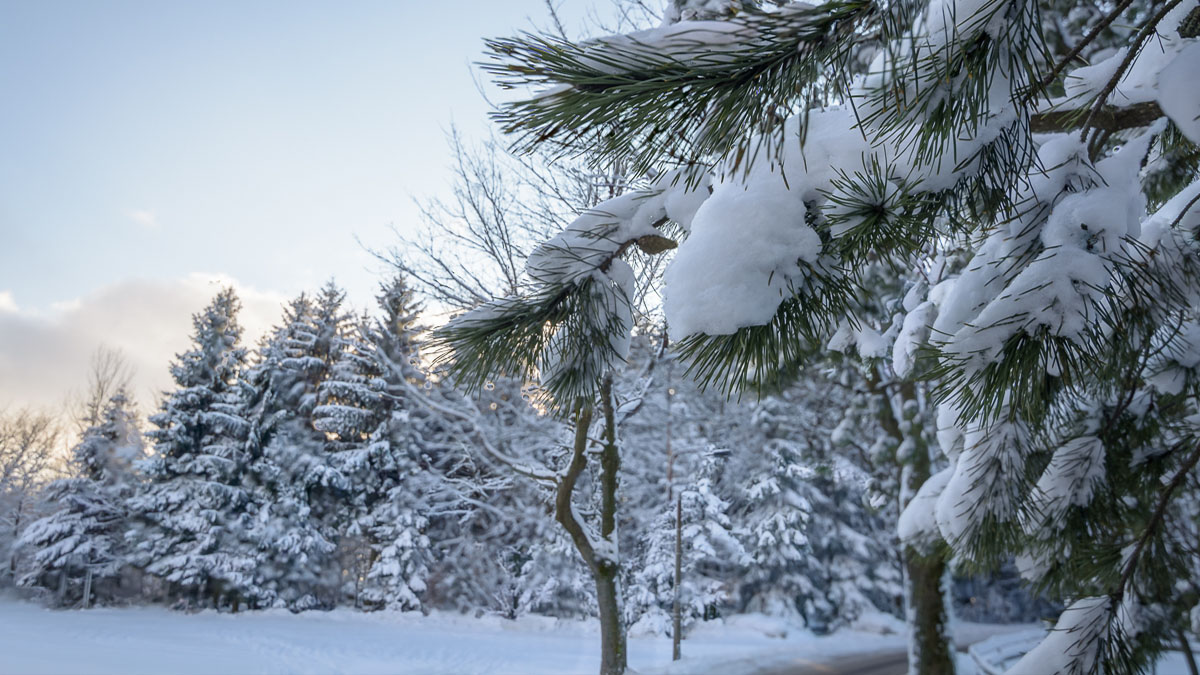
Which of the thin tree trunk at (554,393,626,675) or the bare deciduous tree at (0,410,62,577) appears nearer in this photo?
the thin tree trunk at (554,393,626,675)

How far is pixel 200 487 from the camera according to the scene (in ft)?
60.7

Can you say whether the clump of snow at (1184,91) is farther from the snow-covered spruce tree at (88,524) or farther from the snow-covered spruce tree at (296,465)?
the snow-covered spruce tree at (88,524)

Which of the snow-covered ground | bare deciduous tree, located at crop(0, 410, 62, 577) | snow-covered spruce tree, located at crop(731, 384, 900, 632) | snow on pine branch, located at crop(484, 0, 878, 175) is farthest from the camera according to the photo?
bare deciduous tree, located at crop(0, 410, 62, 577)

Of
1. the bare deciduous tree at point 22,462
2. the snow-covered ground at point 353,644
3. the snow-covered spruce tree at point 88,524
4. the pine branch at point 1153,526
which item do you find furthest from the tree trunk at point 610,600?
the bare deciduous tree at point 22,462

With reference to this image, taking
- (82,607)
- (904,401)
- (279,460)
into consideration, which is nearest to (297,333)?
(279,460)

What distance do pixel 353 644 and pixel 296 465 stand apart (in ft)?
24.7

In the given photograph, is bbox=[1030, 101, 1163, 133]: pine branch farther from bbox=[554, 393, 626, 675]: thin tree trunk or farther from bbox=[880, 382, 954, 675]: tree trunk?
bbox=[880, 382, 954, 675]: tree trunk

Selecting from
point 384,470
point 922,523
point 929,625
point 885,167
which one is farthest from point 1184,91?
point 384,470

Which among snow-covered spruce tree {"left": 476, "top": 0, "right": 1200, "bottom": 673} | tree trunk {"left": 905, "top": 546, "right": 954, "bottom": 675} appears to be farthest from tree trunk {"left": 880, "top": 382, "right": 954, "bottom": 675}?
snow-covered spruce tree {"left": 476, "top": 0, "right": 1200, "bottom": 673}

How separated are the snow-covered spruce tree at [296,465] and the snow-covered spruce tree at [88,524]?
410 cm

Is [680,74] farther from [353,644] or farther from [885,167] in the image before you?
[353,644]

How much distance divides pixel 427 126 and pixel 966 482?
26.6 feet

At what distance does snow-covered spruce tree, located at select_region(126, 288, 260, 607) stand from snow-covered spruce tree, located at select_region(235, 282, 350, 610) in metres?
0.49

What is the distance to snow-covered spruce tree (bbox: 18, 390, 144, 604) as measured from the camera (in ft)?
58.0
